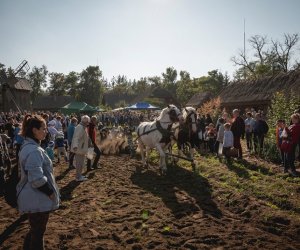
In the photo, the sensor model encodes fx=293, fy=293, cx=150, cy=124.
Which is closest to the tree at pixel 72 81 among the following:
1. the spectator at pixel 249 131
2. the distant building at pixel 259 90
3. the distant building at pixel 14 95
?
the distant building at pixel 14 95

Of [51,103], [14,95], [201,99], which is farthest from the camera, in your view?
[51,103]

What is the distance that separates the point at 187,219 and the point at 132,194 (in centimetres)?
238

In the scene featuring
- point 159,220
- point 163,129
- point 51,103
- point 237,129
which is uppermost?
point 51,103

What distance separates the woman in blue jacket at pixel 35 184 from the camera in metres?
3.73

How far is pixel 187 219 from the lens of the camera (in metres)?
6.28

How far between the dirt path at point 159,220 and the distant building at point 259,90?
23.0 metres

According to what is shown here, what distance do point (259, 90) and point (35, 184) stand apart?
103ft

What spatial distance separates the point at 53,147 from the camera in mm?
13172

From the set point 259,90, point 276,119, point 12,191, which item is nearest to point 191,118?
point 276,119

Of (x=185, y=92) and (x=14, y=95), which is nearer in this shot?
(x=14, y=95)

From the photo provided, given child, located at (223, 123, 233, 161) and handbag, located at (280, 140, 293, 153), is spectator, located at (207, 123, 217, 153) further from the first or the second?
handbag, located at (280, 140, 293, 153)

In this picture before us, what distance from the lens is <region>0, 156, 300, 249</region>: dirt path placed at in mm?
5203

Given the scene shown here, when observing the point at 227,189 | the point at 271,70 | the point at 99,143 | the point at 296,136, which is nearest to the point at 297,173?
the point at 296,136

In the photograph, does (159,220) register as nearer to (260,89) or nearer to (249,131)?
(249,131)
